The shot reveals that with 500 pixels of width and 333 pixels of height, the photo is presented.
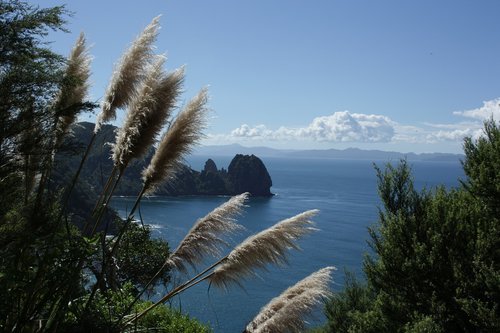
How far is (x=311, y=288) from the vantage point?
9.54ft

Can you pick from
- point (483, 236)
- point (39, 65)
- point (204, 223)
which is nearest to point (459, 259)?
point (483, 236)

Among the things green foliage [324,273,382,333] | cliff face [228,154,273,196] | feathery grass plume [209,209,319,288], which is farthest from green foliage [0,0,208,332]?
cliff face [228,154,273,196]

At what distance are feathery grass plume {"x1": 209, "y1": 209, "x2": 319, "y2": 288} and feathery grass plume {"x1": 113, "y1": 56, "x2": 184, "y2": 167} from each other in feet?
2.83

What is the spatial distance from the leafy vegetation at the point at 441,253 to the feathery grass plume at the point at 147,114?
5772mm

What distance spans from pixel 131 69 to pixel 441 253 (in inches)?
287

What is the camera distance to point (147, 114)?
112 inches

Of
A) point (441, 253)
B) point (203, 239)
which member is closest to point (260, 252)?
point (203, 239)

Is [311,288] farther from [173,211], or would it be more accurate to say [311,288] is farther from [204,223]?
[173,211]

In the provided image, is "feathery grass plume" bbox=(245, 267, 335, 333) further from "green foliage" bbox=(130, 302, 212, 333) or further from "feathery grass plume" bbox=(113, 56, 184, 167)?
"feathery grass plume" bbox=(113, 56, 184, 167)

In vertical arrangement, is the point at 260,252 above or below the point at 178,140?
below

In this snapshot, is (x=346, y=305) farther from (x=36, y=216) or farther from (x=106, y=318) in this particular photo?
(x=36, y=216)

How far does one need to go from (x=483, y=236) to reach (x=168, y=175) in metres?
6.97

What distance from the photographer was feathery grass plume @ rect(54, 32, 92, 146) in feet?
9.84

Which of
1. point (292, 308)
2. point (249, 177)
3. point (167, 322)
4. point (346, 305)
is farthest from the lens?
point (249, 177)
